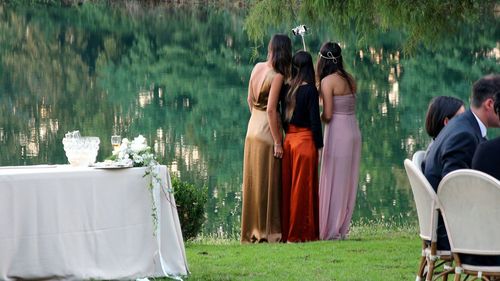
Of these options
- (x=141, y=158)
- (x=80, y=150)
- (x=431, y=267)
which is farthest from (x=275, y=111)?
(x=431, y=267)

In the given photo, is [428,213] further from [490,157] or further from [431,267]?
[490,157]

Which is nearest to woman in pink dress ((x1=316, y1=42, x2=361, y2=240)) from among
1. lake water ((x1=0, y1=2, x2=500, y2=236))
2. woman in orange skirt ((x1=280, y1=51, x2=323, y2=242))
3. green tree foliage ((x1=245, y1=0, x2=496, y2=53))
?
woman in orange skirt ((x1=280, y1=51, x2=323, y2=242))

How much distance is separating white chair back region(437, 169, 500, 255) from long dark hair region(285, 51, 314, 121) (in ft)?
15.0

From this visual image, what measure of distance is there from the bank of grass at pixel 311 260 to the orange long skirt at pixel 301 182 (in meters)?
0.40

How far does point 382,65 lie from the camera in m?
35.1

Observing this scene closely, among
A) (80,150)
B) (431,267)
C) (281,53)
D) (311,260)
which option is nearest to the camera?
(431,267)

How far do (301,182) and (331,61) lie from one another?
3.66 feet

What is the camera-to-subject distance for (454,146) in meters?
5.60

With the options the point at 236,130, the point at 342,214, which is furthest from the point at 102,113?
the point at 342,214

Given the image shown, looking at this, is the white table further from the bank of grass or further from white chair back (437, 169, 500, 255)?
white chair back (437, 169, 500, 255)

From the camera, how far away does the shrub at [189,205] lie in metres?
9.99

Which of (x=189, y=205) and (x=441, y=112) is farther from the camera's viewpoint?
(x=189, y=205)

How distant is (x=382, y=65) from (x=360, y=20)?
2378 centimetres

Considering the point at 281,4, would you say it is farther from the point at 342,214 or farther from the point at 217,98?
the point at 217,98
